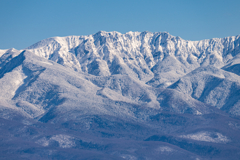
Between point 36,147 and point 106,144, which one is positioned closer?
point 36,147

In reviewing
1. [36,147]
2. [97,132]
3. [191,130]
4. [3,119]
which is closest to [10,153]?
[36,147]

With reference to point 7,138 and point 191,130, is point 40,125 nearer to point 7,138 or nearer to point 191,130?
point 7,138

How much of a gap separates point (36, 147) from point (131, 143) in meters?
36.3

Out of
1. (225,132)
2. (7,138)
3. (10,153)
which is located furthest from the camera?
(225,132)

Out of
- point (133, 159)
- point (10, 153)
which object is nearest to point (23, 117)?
point (10, 153)

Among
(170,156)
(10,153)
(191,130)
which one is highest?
(191,130)

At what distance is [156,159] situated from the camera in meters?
160

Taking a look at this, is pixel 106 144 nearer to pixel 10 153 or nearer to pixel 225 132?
pixel 10 153

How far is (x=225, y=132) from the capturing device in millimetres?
185500

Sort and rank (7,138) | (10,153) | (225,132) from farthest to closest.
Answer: (225,132), (7,138), (10,153)

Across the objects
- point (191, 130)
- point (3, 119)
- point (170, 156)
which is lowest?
point (3, 119)

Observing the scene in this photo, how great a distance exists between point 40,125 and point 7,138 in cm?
2350

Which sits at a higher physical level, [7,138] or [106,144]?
[106,144]

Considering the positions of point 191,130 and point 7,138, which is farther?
point 191,130
